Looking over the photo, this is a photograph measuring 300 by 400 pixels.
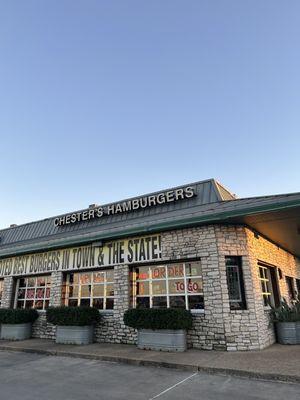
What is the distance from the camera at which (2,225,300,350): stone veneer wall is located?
29.1 feet

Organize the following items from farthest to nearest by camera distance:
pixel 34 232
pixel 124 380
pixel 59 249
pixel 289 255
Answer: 1. pixel 34 232
2. pixel 289 255
3. pixel 59 249
4. pixel 124 380

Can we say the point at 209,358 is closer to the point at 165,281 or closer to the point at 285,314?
the point at 165,281

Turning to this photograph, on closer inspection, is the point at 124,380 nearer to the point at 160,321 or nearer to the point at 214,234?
the point at 160,321

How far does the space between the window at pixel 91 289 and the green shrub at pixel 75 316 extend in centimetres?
69

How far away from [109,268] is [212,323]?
458cm

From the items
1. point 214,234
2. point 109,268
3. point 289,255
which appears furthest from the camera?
point 289,255

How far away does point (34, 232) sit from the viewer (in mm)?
17156

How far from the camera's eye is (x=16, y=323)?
12.5 metres

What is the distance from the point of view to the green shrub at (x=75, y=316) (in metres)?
10.7

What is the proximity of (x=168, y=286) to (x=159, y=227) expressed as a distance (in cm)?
215

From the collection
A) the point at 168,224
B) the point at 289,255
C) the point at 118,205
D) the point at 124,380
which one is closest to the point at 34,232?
the point at 118,205

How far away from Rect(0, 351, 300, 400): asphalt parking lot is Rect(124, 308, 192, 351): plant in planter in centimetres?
156

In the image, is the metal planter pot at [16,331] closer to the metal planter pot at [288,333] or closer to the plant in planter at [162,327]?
the plant in planter at [162,327]

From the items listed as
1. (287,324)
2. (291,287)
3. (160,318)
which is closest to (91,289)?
(160,318)
